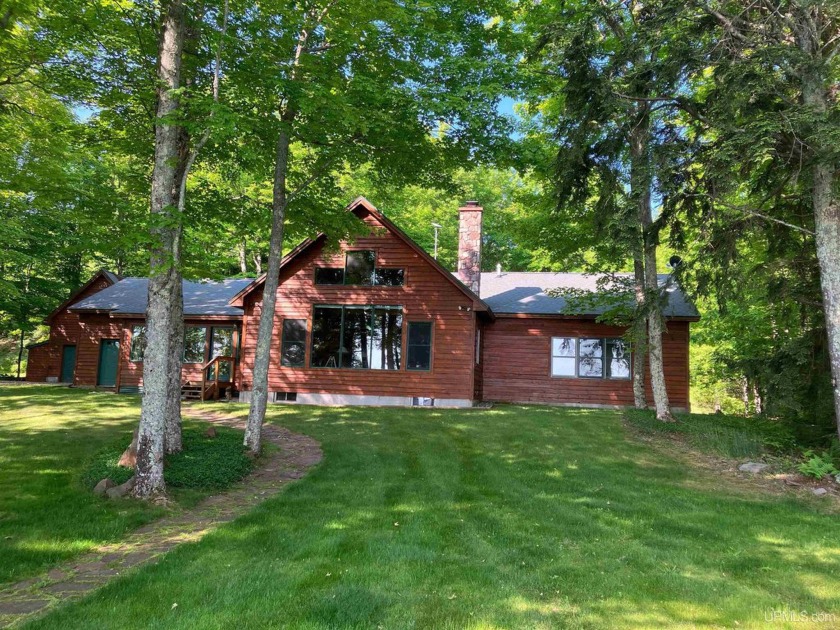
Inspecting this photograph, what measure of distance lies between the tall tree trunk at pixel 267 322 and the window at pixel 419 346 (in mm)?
6926

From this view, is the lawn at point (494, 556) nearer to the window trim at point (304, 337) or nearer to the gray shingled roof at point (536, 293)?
the window trim at point (304, 337)

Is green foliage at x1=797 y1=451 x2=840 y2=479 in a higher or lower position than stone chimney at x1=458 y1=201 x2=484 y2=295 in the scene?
lower

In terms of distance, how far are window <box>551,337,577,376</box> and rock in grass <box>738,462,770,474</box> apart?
8.33 metres

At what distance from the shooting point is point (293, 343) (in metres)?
15.9

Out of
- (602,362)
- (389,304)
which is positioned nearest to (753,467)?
(602,362)

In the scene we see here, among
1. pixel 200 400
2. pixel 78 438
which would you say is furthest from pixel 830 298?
pixel 200 400

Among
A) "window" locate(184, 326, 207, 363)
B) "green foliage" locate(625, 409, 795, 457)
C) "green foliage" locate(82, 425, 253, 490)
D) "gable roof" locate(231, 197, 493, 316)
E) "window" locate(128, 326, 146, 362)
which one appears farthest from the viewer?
"window" locate(128, 326, 146, 362)

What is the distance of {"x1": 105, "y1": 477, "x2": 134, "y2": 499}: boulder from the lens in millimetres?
5977

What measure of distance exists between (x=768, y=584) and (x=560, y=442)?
584 centimetres

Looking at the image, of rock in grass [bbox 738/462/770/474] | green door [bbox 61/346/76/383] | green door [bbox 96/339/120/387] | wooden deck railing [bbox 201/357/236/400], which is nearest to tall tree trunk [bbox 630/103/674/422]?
rock in grass [bbox 738/462/770/474]

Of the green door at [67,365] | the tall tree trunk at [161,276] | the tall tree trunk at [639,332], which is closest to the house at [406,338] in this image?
the tall tree trunk at [639,332]

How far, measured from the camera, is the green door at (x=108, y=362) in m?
19.6

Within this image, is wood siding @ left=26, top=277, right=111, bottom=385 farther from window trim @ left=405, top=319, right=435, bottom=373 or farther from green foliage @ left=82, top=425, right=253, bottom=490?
green foliage @ left=82, top=425, right=253, bottom=490

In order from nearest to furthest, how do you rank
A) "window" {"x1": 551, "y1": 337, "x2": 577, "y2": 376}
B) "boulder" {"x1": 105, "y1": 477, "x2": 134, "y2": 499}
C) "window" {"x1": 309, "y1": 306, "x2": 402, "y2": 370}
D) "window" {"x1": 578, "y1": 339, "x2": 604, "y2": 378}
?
"boulder" {"x1": 105, "y1": 477, "x2": 134, "y2": 499}
"window" {"x1": 309, "y1": 306, "x2": 402, "y2": 370}
"window" {"x1": 578, "y1": 339, "x2": 604, "y2": 378}
"window" {"x1": 551, "y1": 337, "x2": 577, "y2": 376}
